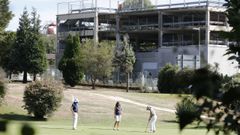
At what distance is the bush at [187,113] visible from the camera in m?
2.60

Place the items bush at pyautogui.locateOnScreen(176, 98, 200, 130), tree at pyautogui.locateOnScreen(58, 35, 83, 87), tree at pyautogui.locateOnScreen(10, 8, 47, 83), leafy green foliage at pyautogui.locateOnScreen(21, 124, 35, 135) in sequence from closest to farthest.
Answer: leafy green foliage at pyautogui.locateOnScreen(21, 124, 35, 135)
bush at pyautogui.locateOnScreen(176, 98, 200, 130)
tree at pyautogui.locateOnScreen(10, 8, 47, 83)
tree at pyautogui.locateOnScreen(58, 35, 83, 87)

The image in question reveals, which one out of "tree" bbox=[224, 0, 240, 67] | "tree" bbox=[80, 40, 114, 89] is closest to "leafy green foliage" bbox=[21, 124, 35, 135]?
"tree" bbox=[224, 0, 240, 67]

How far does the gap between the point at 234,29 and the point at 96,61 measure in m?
76.7

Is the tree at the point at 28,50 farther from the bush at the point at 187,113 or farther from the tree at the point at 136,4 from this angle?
the bush at the point at 187,113

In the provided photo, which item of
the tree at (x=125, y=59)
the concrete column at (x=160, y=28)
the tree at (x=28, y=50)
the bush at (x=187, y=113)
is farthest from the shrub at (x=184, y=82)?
the concrete column at (x=160, y=28)

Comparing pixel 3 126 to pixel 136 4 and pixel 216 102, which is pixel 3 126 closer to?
pixel 216 102

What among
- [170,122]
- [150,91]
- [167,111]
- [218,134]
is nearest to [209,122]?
[218,134]

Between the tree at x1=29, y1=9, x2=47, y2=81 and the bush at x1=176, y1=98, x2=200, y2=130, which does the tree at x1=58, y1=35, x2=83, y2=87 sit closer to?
the tree at x1=29, y1=9, x2=47, y2=81

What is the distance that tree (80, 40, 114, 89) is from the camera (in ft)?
261

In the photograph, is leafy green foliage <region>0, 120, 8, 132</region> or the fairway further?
the fairway

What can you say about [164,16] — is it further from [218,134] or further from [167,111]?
[218,134]

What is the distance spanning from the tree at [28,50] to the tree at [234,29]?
73.6 m

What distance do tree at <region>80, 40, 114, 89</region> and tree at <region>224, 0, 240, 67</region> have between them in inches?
2992

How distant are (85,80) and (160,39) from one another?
490 inches
